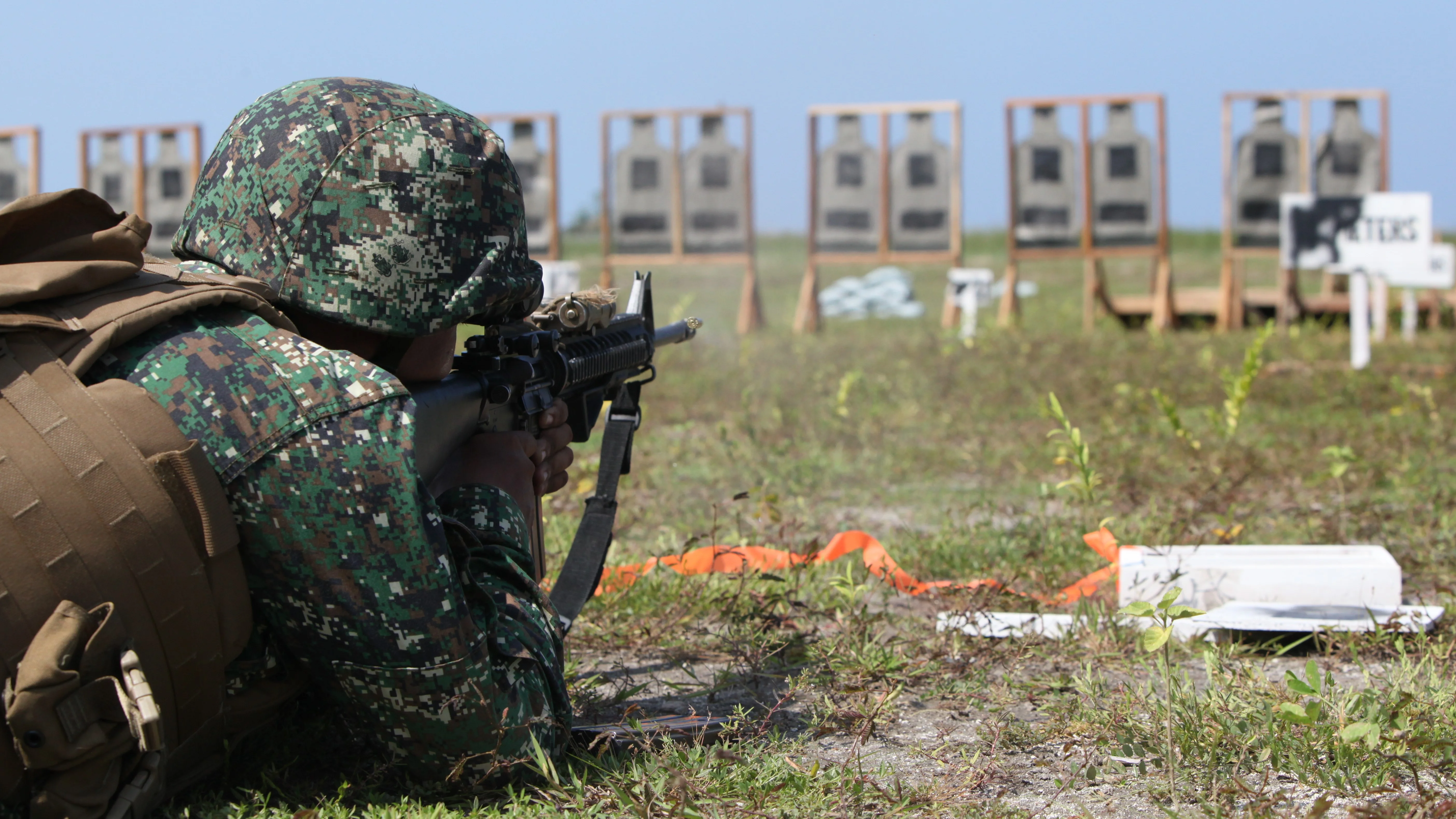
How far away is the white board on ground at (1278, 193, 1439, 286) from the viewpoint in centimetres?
820

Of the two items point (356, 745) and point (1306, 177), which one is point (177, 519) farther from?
point (1306, 177)

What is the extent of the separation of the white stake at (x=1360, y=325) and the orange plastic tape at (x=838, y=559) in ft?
15.1

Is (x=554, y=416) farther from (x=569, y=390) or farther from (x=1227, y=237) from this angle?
(x=1227, y=237)

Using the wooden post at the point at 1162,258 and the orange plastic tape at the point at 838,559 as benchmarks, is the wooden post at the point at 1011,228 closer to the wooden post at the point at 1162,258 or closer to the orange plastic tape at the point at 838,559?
the wooden post at the point at 1162,258

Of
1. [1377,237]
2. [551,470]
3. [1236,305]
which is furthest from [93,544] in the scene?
[1236,305]

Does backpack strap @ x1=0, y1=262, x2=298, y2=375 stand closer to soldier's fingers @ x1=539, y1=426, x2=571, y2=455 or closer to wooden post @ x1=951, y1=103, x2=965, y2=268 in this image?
soldier's fingers @ x1=539, y1=426, x2=571, y2=455

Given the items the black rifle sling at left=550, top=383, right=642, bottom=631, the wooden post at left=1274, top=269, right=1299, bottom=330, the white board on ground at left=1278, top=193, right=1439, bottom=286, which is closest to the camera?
the black rifle sling at left=550, top=383, right=642, bottom=631

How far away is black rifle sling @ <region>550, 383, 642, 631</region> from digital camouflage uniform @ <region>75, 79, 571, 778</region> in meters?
0.61

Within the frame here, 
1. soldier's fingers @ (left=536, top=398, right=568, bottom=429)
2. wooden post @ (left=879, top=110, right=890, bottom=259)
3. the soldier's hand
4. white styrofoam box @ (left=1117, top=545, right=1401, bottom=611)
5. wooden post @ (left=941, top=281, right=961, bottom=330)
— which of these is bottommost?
white styrofoam box @ (left=1117, top=545, right=1401, bottom=611)

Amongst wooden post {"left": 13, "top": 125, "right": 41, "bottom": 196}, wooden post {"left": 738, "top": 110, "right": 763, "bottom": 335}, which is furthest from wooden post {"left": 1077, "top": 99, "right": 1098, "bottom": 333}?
wooden post {"left": 13, "top": 125, "right": 41, "bottom": 196}

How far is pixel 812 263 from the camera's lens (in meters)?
11.6

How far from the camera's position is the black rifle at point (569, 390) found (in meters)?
2.00

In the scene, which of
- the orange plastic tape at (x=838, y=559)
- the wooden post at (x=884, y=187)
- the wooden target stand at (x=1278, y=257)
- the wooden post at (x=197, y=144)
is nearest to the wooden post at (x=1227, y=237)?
the wooden target stand at (x=1278, y=257)

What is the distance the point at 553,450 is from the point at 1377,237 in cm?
792
